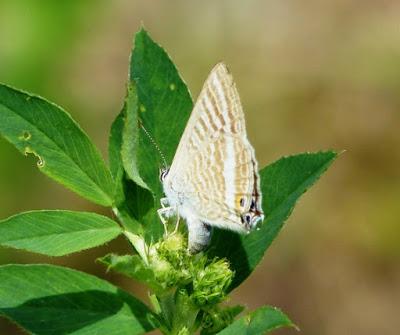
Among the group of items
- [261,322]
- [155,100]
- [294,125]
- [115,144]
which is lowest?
[261,322]

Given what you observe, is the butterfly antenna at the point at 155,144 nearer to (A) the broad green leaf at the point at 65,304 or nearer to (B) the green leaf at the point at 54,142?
(B) the green leaf at the point at 54,142

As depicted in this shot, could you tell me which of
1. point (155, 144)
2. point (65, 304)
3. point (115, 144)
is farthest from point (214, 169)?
point (65, 304)

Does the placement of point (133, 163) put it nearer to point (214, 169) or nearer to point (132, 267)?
point (132, 267)

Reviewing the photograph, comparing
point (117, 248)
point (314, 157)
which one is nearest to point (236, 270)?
point (314, 157)

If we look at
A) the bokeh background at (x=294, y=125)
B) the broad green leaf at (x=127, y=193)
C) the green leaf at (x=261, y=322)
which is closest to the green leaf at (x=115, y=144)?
the broad green leaf at (x=127, y=193)

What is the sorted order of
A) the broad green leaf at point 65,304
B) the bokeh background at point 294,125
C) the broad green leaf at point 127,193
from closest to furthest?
the broad green leaf at point 127,193, the broad green leaf at point 65,304, the bokeh background at point 294,125

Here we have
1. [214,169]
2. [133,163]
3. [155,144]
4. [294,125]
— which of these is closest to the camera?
[133,163]
